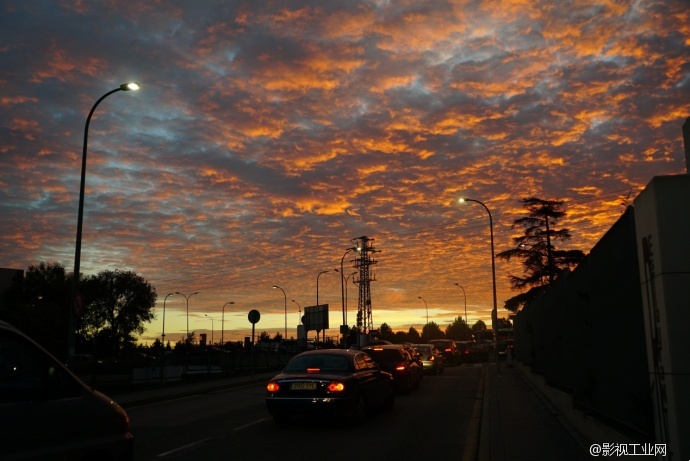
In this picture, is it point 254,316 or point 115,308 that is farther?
point 115,308

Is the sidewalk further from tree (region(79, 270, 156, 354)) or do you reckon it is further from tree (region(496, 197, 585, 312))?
tree (region(79, 270, 156, 354))

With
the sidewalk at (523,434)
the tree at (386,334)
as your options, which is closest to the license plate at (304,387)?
the sidewalk at (523,434)

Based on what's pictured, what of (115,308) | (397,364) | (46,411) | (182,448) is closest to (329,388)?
(182,448)

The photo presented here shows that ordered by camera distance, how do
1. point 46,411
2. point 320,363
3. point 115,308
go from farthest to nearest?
1. point 115,308
2. point 320,363
3. point 46,411

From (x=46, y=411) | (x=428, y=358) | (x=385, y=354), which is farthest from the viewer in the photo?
(x=428, y=358)

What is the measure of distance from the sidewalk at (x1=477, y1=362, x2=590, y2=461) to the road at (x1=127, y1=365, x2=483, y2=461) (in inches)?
15.8

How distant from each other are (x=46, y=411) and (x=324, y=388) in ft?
28.1

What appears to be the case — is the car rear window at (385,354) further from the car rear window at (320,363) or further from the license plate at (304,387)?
the license plate at (304,387)

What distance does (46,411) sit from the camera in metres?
4.82

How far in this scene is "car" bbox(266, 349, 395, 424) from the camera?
509 inches

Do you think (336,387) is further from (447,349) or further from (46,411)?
(447,349)

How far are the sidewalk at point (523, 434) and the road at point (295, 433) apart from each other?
1.32ft

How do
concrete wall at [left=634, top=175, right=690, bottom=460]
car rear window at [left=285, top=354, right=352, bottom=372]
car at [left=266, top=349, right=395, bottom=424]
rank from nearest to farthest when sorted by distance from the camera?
1. concrete wall at [left=634, top=175, right=690, bottom=460]
2. car at [left=266, top=349, right=395, bottom=424]
3. car rear window at [left=285, top=354, right=352, bottom=372]

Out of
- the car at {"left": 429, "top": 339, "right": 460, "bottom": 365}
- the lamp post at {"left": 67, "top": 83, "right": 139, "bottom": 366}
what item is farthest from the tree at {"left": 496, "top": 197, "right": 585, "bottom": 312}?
the lamp post at {"left": 67, "top": 83, "right": 139, "bottom": 366}
